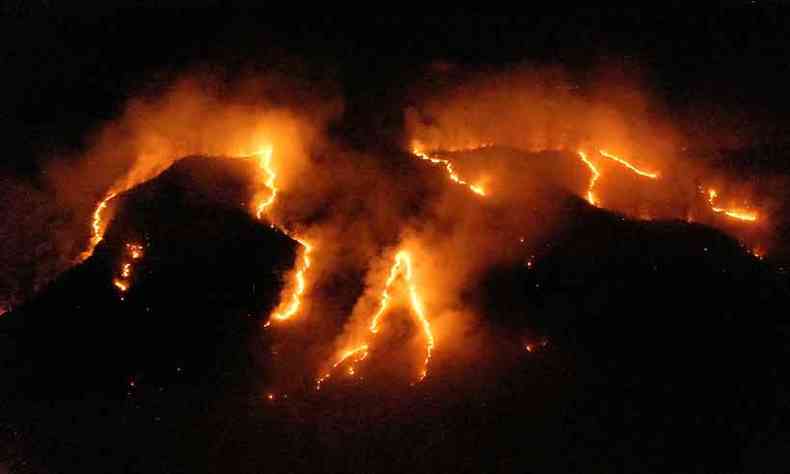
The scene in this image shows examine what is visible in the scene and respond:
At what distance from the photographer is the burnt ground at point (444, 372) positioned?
695 cm

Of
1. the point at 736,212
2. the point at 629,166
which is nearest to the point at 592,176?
the point at 629,166

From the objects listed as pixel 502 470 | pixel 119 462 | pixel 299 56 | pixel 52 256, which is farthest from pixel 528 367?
pixel 299 56

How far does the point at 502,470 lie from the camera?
22.2 feet

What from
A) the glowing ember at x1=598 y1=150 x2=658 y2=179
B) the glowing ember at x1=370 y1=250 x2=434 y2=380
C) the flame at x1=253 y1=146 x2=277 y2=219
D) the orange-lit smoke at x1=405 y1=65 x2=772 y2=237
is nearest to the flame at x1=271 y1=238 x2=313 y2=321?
the flame at x1=253 y1=146 x2=277 y2=219

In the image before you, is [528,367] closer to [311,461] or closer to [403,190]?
[311,461]

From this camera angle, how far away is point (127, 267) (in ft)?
28.6

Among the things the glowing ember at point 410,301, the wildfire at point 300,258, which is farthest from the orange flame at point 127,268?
the glowing ember at point 410,301

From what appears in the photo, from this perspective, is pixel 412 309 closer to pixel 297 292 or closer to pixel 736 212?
pixel 297 292

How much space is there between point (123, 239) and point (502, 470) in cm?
558

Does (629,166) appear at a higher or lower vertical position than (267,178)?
lower

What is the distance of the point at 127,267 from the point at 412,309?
3.62 metres

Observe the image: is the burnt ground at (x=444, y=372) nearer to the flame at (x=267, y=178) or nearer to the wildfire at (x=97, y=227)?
the wildfire at (x=97, y=227)

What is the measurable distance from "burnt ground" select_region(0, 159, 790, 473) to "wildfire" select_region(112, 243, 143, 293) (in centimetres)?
11

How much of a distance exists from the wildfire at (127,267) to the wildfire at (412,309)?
2.83 m
